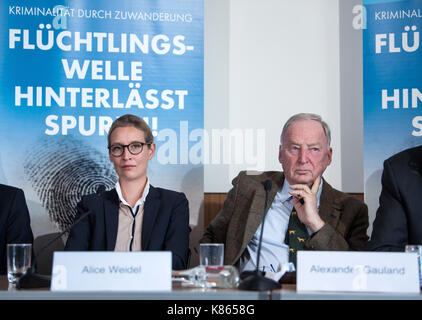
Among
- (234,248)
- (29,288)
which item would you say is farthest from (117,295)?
(234,248)

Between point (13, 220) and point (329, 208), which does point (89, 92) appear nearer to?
point (13, 220)

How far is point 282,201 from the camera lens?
122 inches

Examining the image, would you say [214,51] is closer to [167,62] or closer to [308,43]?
[167,62]

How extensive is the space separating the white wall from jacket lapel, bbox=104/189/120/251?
2.70 feet

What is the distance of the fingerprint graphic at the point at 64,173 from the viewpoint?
342cm

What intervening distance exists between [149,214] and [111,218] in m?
0.22

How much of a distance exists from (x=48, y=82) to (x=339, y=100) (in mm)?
1979

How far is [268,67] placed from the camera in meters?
3.70

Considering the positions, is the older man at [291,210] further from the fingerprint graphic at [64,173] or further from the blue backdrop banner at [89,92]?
the fingerprint graphic at [64,173]

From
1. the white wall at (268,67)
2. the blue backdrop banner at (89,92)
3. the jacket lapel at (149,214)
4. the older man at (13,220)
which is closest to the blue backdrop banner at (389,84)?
the white wall at (268,67)

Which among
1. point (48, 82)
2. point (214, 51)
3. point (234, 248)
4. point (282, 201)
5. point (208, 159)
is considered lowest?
point (234, 248)

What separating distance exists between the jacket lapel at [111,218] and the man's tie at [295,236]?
97cm

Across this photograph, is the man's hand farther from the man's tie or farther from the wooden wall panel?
the wooden wall panel

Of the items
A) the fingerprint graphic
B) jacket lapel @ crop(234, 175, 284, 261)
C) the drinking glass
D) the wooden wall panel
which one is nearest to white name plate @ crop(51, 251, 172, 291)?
the drinking glass
